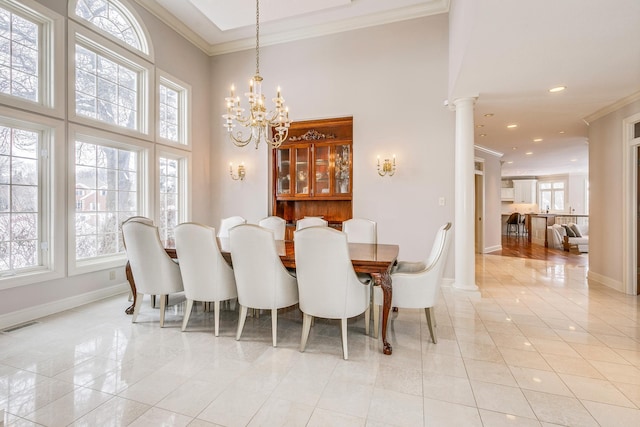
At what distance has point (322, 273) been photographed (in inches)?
90.6

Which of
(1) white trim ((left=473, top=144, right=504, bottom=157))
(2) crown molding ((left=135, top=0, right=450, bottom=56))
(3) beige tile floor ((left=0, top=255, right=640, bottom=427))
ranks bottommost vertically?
(3) beige tile floor ((left=0, top=255, right=640, bottom=427))

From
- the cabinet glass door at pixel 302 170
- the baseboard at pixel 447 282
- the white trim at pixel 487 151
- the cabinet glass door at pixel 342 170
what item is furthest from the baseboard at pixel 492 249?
the cabinet glass door at pixel 302 170

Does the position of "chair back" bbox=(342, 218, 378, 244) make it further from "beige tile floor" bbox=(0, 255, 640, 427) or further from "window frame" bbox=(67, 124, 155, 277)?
"window frame" bbox=(67, 124, 155, 277)

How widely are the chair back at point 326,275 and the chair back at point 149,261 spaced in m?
1.35

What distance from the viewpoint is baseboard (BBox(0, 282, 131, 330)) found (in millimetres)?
2924

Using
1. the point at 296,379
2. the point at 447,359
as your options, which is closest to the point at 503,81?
the point at 447,359

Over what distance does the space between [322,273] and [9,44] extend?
12.3ft

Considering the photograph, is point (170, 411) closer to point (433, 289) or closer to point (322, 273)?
point (322, 273)

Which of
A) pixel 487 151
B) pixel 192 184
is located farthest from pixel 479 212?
pixel 192 184

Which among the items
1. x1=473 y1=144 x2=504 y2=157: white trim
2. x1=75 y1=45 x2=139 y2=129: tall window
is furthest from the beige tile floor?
x1=473 y1=144 x2=504 y2=157: white trim

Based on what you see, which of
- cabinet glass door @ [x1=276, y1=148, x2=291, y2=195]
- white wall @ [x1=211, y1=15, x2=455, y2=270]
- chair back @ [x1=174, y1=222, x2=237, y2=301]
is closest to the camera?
chair back @ [x1=174, y1=222, x2=237, y2=301]

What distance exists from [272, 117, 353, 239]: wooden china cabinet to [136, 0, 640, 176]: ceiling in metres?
1.53

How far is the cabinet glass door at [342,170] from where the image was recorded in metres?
4.94

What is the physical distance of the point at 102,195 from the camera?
3.93 m
